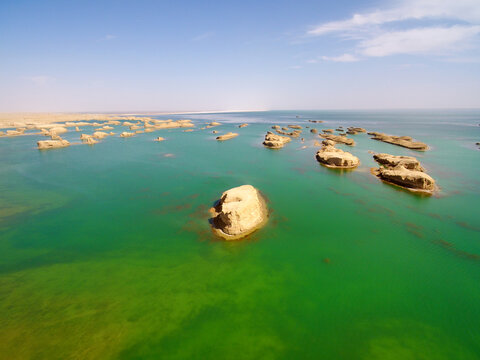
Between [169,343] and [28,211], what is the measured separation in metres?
20.3

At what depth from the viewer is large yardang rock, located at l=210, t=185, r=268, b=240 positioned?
1491cm

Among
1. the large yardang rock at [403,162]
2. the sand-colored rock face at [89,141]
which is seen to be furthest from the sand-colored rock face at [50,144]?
the large yardang rock at [403,162]

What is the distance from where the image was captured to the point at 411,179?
23578mm

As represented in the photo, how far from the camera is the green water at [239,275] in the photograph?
848 centimetres

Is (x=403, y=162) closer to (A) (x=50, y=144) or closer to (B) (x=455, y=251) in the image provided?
(B) (x=455, y=251)

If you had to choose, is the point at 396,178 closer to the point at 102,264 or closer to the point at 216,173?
the point at 216,173

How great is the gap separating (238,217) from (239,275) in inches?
165

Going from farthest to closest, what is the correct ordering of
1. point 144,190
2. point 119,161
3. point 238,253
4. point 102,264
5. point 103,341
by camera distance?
point 119,161, point 144,190, point 238,253, point 102,264, point 103,341

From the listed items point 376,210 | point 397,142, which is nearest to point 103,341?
point 376,210

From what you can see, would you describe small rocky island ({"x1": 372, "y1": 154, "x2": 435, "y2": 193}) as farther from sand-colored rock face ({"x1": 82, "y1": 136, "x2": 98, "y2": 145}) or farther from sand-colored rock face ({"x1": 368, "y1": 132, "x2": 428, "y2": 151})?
sand-colored rock face ({"x1": 82, "y1": 136, "x2": 98, "y2": 145})

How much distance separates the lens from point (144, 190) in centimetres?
2386

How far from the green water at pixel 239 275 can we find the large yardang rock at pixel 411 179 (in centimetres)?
159

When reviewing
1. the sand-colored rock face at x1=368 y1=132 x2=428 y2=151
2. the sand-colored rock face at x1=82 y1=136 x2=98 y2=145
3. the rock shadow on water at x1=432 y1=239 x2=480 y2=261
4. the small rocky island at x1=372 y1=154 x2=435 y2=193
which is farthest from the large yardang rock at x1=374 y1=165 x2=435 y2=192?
Answer: the sand-colored rock face at x1=82 y1=136 x2=98 y2=145

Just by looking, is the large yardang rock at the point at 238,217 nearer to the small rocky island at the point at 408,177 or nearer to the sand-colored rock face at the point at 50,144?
the small rocky island at the point at 408,177
